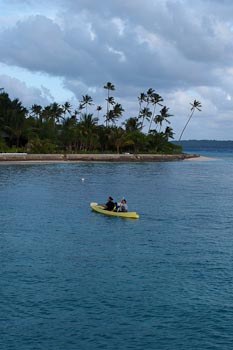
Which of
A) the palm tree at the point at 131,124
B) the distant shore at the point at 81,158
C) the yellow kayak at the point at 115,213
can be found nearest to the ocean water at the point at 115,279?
the yellow kayak at the point at 115,213

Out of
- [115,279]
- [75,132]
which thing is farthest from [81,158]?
[115,279]

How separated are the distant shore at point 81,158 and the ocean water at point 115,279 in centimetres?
6803

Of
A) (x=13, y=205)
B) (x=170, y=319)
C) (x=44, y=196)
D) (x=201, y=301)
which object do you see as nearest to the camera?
(x=170, y=319)

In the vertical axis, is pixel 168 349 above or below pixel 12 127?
below

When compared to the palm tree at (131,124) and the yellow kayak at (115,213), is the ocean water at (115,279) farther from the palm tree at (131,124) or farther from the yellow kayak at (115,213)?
the palm tree at (131,124)

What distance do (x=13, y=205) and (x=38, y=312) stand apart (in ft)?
93.5

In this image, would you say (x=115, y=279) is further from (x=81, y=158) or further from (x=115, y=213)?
(x=81, y=158)

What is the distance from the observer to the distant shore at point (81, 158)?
112m

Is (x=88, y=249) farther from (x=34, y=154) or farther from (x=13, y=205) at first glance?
(x=34, y=154)

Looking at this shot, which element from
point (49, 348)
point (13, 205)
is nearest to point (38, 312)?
point (49, 348)

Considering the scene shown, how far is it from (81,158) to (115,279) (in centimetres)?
10462

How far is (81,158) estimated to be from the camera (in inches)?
4983

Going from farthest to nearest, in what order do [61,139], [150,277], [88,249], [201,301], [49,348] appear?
[61,139] < [88,249] < [150,277] < [201,301] < [49,348]

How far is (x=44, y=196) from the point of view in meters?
53.6
